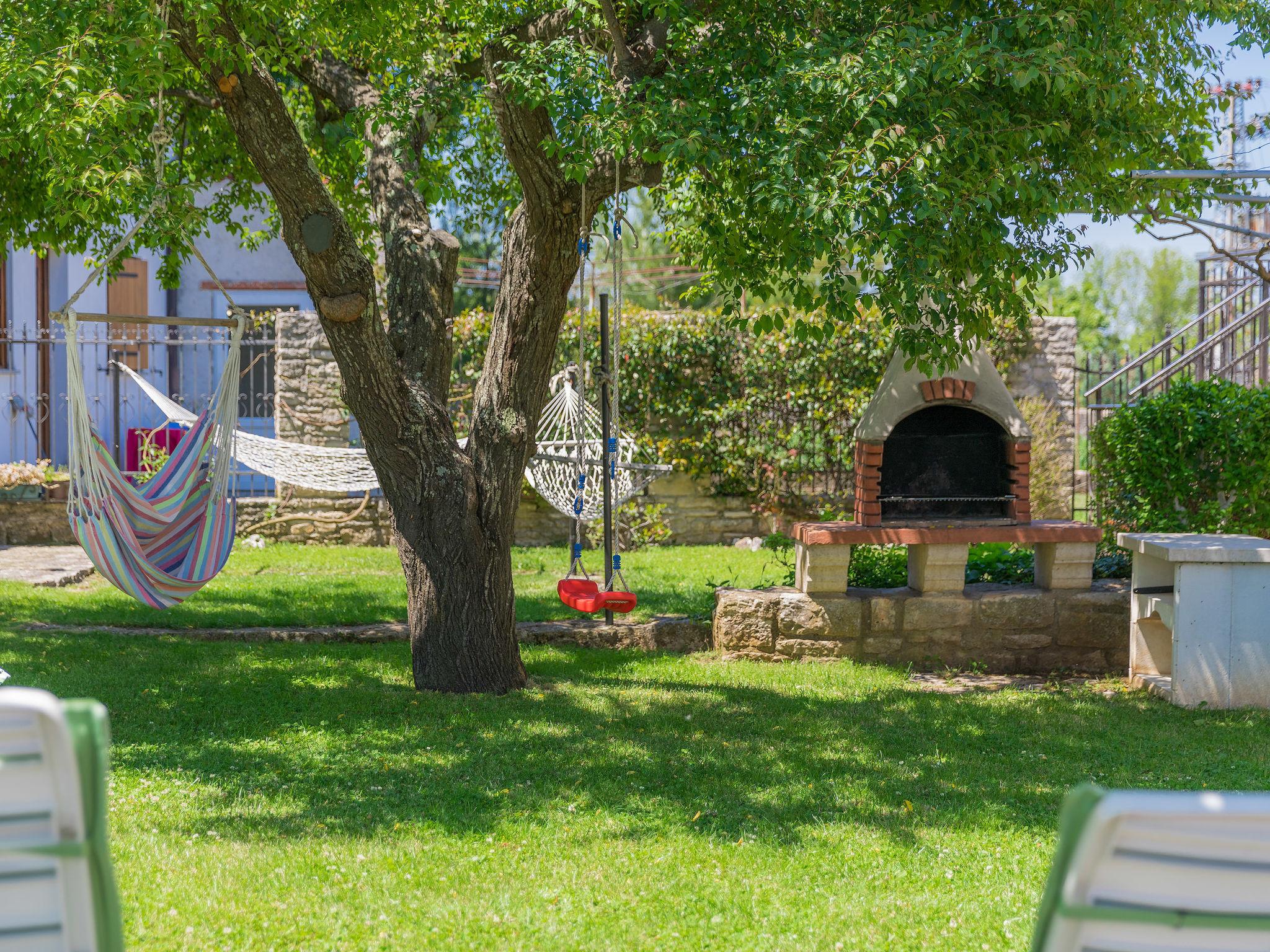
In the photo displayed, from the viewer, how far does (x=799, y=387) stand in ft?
32.1

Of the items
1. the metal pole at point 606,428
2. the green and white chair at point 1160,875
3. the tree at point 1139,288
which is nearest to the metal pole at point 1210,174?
the metal pole at point 606,428

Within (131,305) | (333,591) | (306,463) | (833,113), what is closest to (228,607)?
(333,591)

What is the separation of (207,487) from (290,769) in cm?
183

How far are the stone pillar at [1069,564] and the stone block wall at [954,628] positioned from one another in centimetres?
5

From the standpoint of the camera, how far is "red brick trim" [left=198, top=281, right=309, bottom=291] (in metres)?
12.5

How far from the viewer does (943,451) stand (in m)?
6.10

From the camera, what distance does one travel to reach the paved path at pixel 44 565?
294 inches

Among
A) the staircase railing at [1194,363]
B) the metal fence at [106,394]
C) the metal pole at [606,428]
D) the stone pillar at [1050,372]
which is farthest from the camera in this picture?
the metal fence at [106,394]

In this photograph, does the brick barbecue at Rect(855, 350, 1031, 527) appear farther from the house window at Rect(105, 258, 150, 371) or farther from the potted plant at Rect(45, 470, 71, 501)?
the house window at Rect(105, 258, 150, 371)

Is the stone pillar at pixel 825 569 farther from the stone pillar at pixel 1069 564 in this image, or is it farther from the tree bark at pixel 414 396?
the tree bark at pixel 414 396

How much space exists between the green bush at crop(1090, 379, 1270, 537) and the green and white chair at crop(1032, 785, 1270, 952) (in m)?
5.71

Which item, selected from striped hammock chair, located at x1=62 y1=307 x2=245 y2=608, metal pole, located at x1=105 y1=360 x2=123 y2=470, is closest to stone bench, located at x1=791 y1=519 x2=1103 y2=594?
striped hammock chair, located at x1=62 y1=307 x2=245 y2=608

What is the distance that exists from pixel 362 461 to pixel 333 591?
135cm

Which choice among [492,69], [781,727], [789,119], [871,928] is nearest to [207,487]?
[492,69]
